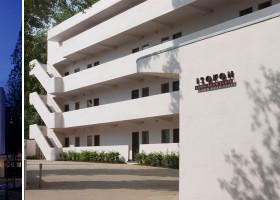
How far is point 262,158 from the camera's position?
28.9ft

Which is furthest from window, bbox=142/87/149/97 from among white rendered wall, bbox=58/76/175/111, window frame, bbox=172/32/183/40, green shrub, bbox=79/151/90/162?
green shrub, bbox=79/151/90/162

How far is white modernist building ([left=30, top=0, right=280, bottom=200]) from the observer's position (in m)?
9.02

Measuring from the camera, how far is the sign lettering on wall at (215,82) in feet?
31.8

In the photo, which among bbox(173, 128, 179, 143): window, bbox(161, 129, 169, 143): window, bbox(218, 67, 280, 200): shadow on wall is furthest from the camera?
bbox(161, 129, 169, 143): window

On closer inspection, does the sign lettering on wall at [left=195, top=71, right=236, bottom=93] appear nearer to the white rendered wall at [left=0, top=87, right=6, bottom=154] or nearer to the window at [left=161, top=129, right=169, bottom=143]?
the white rendered wall at [left=0, top=87, right=6, bottom=154]

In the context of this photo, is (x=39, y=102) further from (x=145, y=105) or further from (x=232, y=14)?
(x=232, y=14)

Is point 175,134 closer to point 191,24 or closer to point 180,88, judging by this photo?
point 191,24

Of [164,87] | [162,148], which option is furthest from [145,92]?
[162,148]

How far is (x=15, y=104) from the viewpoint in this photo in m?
7.14

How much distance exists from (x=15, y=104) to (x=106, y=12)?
27734mm

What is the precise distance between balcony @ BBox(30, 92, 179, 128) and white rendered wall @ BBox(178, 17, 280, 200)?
13.4m

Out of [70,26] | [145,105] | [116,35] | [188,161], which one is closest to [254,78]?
[188,161]

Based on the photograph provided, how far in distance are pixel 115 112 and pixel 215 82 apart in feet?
69.4

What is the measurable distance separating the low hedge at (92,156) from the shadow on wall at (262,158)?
2176 cm
